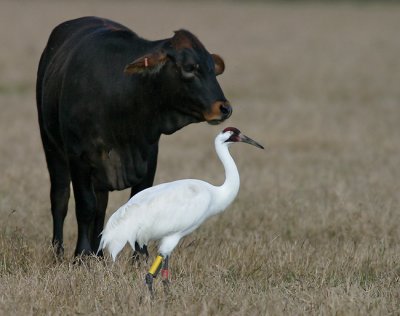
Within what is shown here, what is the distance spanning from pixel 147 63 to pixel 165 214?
1.34 metres

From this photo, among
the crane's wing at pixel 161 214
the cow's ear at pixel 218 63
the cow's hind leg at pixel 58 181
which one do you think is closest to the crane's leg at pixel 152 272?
the crane's wing at pixel 161 214

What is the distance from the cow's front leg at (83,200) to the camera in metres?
7.51

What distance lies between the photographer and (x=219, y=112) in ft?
22.2

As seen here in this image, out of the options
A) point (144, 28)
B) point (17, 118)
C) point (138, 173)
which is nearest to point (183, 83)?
point (138, 173)

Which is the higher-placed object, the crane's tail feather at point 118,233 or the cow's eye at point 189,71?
the cow's eye at point 189,71

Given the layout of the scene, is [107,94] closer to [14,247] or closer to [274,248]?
[14,247]

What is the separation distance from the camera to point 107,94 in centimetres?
736

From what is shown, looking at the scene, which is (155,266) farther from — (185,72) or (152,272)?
(185,72)

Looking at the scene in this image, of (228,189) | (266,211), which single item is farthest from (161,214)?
(266,211)

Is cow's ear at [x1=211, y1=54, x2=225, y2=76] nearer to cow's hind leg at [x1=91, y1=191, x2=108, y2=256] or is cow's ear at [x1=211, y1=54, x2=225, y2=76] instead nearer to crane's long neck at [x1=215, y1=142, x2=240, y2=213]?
crane's long neck at [x1=215, y1=142, x2=240, y2=213]

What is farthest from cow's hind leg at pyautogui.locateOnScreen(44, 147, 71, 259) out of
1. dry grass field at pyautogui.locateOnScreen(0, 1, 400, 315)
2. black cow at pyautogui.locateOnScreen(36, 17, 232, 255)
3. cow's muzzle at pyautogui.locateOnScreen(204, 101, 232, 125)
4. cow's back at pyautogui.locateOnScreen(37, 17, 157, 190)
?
cow's muzzle at pyautogui.locateOnScreen(204, 101, 232, 125)

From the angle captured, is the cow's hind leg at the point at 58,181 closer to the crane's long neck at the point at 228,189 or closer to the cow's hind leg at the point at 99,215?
the cow's hind leg at the point at 99,215

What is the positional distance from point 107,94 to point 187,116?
0.65 metres

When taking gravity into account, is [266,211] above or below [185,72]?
below
